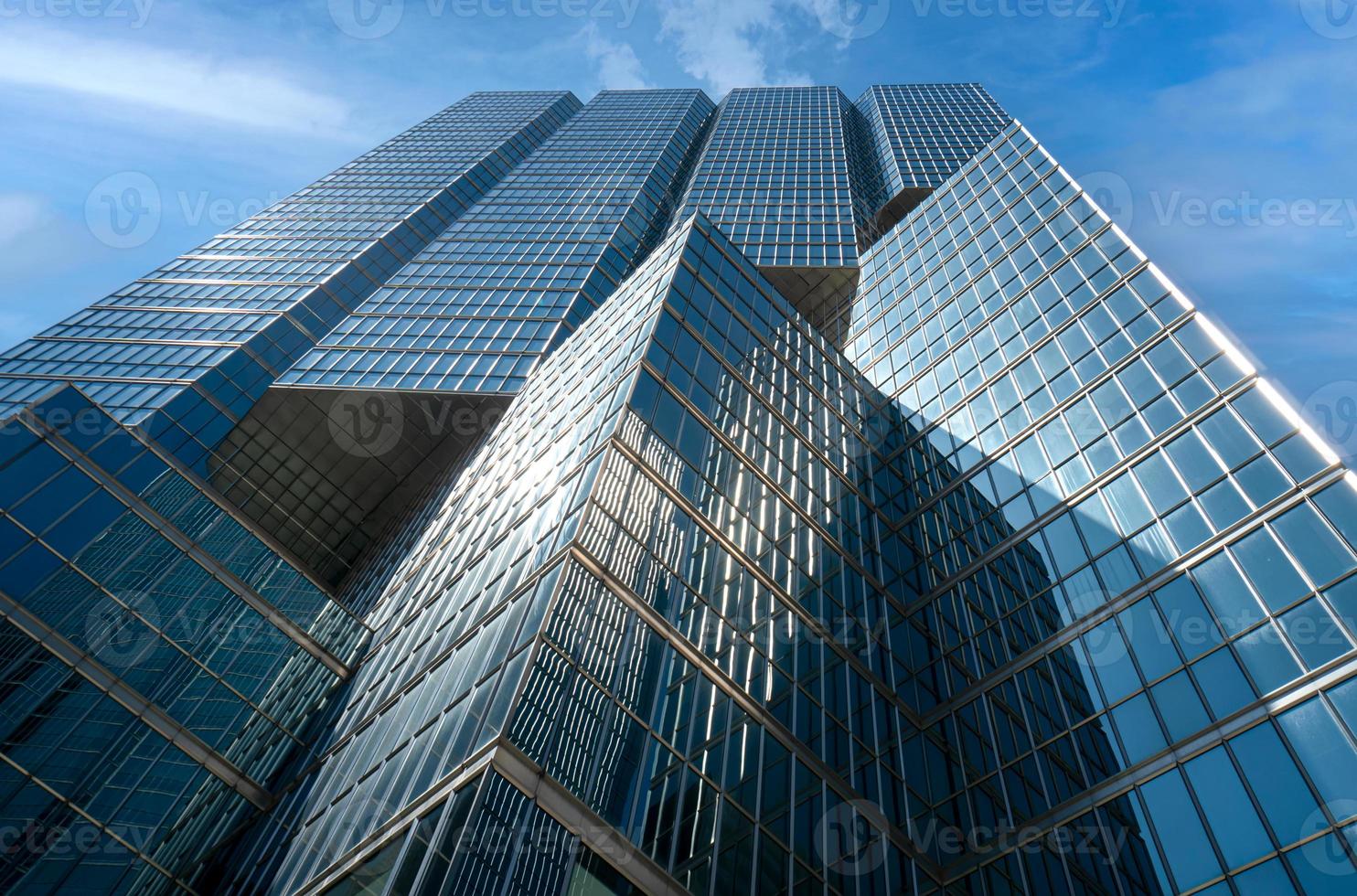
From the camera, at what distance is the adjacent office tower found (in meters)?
17.4

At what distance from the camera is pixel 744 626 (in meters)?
22.8

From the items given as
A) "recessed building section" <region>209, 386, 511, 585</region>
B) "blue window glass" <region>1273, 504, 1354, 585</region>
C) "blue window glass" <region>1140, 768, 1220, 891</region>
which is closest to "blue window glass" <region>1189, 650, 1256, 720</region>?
"blue window glass" <region>1140, 768, 1220, 891</region>

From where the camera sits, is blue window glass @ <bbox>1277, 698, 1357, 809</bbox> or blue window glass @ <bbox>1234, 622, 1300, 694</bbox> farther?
blue window glass @ <bbox>1234, 622, 1300, 694</bbox>

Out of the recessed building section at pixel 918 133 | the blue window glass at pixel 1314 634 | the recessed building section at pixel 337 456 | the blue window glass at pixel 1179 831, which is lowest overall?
the blue window glass at pixel 1179 831

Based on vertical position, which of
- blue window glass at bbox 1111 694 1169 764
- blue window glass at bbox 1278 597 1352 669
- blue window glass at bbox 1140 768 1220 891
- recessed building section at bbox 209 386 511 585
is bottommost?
blue window glass at bbox 1140 768 1220 891

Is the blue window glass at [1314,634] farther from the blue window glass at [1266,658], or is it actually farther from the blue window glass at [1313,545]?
the blue window glass at [1313,545]

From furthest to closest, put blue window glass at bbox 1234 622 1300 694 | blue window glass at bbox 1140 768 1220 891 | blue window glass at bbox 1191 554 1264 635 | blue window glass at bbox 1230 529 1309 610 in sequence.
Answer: blue window glass at bbox 1191 554 1264 635 < blue window glass at bbox 1230 529 1309 610 < blue window glass at bbox 1234 622 1300 694 < blue window glass at bbox 1140 768 1220 891

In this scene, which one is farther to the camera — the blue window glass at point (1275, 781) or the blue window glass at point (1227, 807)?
the blue window glass at point (1227, 807)

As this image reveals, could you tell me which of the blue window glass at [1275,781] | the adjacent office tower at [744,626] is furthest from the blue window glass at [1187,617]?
the blue window glass at [1275,781]

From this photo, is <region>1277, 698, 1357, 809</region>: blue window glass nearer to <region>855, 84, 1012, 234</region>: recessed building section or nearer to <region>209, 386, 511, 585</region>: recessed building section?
<region>209, 386, 511, 585</region>: recessed building section

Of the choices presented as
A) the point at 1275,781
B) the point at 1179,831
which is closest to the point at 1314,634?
the point at 1275,781

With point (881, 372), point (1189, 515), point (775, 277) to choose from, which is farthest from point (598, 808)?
point (775, 277)

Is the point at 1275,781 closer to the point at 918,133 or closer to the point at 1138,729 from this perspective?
the point at 1138,729

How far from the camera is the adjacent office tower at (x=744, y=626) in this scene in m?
17.4
